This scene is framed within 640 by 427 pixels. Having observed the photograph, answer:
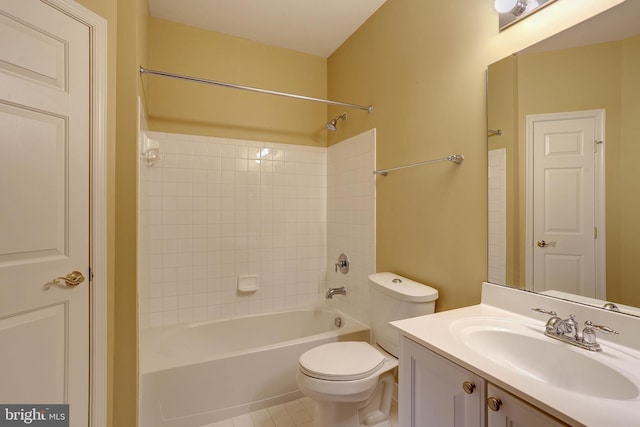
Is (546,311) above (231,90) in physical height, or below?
below

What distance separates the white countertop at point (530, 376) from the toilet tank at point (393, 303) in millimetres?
279

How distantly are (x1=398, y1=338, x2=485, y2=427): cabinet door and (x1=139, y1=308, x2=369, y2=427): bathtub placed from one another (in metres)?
0.98

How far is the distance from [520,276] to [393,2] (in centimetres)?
185

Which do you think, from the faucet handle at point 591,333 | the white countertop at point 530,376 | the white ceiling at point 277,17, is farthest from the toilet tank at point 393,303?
the white ceiling at point 277,17

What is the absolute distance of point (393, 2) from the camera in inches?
73.5

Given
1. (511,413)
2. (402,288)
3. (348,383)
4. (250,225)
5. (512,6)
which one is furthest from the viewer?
(250,225)

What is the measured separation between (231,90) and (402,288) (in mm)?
2078

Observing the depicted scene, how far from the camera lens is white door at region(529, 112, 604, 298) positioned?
0.95 m

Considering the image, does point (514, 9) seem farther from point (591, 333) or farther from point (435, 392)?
point (435, 392)

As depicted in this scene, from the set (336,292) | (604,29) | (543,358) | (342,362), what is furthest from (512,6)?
(336,292)

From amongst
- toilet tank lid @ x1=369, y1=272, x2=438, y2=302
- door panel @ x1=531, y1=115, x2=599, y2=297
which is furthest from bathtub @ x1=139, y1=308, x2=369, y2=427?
door panel @ x1=531, y1=115, x2=599, y2=297

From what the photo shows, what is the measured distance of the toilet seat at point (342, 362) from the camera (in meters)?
1.30

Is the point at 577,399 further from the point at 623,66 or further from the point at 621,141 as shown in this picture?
the point at 623,66

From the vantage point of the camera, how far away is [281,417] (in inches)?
67.2
